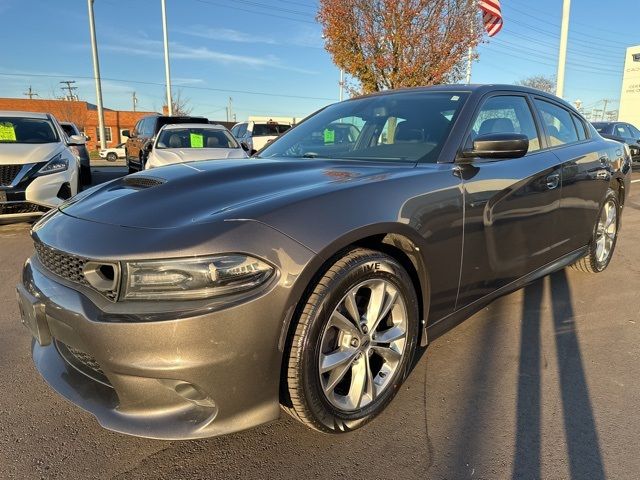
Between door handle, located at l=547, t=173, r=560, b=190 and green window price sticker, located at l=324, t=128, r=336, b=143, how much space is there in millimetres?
1474

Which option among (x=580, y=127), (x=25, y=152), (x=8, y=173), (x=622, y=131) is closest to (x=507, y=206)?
(x=580, y=127)

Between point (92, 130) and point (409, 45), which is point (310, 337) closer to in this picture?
point (409, 45)

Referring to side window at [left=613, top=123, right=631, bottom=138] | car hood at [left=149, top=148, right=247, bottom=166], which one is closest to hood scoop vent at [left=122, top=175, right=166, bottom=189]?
car hood at [left=149, top=148, right=247, bottom=166]

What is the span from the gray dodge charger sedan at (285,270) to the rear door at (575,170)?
411mm

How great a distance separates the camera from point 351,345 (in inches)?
84.7

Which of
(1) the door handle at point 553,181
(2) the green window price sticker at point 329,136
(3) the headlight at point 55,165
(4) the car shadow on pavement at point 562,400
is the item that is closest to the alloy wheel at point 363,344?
(4) the car shadow on pavement at point 562,400

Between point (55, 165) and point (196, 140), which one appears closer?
point (55, 165)

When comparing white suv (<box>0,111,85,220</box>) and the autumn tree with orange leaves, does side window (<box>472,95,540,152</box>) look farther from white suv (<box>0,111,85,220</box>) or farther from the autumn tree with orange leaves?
the autumn tree with orange leaves

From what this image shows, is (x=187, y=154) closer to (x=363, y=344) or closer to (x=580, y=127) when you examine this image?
(x=580, y=127)

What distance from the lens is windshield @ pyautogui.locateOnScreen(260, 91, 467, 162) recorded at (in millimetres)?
2803

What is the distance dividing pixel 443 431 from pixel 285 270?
45.0 inches

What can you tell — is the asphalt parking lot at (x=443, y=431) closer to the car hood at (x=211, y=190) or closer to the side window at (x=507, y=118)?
the car hood at (x=211, y=190)

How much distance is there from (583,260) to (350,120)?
259cm

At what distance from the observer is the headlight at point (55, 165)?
6.31m
